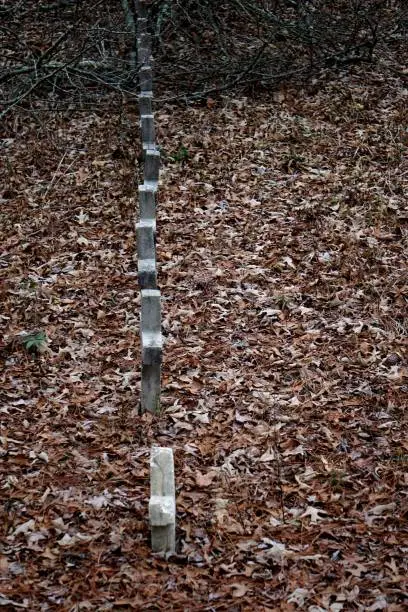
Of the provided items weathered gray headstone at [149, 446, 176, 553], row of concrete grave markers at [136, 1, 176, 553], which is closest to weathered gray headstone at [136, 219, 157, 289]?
row of concrete grave markers at [136, 1, 176, 553]

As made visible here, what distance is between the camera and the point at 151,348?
→ 4559 mm

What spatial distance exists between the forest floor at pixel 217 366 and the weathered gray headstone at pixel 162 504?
99 mm

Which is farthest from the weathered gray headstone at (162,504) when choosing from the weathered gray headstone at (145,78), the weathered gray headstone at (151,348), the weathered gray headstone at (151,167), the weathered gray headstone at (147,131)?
the weathered gray headstone at (145,78)

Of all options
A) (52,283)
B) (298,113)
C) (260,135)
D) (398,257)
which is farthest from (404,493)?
(298,113)

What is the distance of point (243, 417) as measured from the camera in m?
4.87

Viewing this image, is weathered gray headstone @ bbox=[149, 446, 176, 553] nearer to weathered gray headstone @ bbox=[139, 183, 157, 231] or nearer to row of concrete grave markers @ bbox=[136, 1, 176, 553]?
row of concrete grave markers @ bbox=[136, 1, 176, 553]

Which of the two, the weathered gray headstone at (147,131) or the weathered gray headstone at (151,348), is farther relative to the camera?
the weathered gray headstone at (147,131)

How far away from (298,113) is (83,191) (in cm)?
352

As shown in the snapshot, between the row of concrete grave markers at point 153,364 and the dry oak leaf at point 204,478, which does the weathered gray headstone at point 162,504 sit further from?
the dry oak leaf at point 204,478

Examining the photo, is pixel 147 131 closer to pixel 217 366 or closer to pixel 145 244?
pixel 145 244

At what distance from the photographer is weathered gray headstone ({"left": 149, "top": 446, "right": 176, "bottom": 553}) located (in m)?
3.55

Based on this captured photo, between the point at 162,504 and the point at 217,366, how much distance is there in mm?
1982

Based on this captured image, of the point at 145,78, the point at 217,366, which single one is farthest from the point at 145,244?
the point at 145,78

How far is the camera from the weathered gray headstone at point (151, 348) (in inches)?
181
